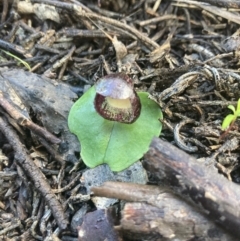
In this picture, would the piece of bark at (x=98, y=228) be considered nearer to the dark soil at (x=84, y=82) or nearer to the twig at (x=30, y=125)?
the dark soil at (x=84, y=82)

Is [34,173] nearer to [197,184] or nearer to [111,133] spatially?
[111,133]

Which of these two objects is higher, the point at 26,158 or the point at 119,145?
the point at 119,145

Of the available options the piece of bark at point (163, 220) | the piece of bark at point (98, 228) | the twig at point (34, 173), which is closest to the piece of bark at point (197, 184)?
the piece of bark at point (163, 220)

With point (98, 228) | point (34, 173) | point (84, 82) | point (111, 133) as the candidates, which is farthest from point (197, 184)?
point (84, 82)

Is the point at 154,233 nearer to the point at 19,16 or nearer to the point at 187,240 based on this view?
the point at 187,240

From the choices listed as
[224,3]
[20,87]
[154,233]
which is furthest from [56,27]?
[154,233]

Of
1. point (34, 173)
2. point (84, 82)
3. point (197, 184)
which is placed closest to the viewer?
point (197, 184)
